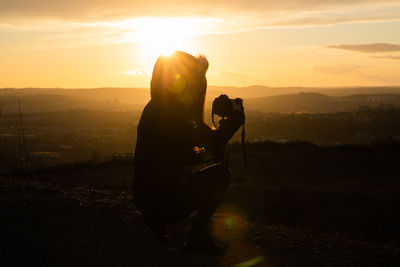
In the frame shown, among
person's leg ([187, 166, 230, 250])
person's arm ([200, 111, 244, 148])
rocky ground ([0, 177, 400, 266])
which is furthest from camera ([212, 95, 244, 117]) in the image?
rocky ground ([0, 177, 400, 266])

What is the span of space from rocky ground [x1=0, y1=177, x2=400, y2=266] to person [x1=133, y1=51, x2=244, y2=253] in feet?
1.54

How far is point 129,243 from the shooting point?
5.84m

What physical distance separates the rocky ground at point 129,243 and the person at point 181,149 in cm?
47

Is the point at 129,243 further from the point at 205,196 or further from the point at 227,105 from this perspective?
the point at 227,105

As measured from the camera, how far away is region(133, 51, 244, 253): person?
498cm

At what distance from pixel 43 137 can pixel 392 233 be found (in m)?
63.3

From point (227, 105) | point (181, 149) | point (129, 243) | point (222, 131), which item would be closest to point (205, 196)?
point (181, 149)

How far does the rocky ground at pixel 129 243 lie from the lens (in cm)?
533

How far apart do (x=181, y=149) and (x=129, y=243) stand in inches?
59.3

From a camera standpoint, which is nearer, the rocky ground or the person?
the person

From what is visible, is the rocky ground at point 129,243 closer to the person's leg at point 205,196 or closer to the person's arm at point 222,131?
the person's leg at point 205,196

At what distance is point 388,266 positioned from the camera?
17.6 feet

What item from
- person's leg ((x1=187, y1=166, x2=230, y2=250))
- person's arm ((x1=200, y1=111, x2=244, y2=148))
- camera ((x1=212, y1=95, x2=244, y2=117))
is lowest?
person's leg ((x1=187, y1=166, x2=230, y2=250))

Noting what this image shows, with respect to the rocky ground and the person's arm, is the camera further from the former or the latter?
the rocky ground
